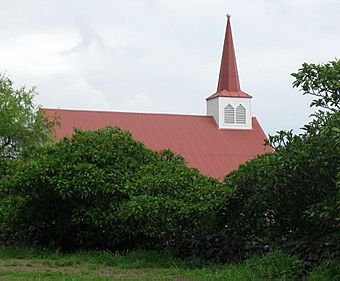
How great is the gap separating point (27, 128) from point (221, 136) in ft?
61.3

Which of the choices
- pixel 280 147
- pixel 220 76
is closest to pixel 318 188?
pixel 280 147

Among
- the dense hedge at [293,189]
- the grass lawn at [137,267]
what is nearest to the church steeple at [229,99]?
the dense hedge at [293,189]

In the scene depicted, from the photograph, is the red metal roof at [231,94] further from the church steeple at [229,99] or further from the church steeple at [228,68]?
the church steeple at [228,68]

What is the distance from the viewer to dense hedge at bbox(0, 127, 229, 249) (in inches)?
525

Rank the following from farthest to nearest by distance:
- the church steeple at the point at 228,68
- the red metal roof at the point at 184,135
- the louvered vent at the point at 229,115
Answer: the church steeple at the point at 228,68 < the louvered vent at the point at 229,115 < the red metal roof at the point at 184,135

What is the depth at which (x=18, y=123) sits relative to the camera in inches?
1037

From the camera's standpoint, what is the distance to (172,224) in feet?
44.3

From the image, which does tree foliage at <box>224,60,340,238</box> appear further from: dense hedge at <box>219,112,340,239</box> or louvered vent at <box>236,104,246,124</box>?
louvered vent at <box>236,104,246,124</box>

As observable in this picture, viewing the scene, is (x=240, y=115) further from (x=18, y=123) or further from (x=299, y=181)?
(x=299, y=181)

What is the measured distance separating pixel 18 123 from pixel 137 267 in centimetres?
1452

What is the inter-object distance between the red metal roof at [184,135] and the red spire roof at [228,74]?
4.19 metres

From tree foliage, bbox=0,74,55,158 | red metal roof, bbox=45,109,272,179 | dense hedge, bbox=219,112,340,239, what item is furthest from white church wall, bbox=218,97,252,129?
dense hedge, bbox=219,112,340,239

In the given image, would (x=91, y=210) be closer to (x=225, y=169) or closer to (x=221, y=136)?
(x=225, y=169)

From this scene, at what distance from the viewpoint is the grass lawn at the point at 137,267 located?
36.1 feet
